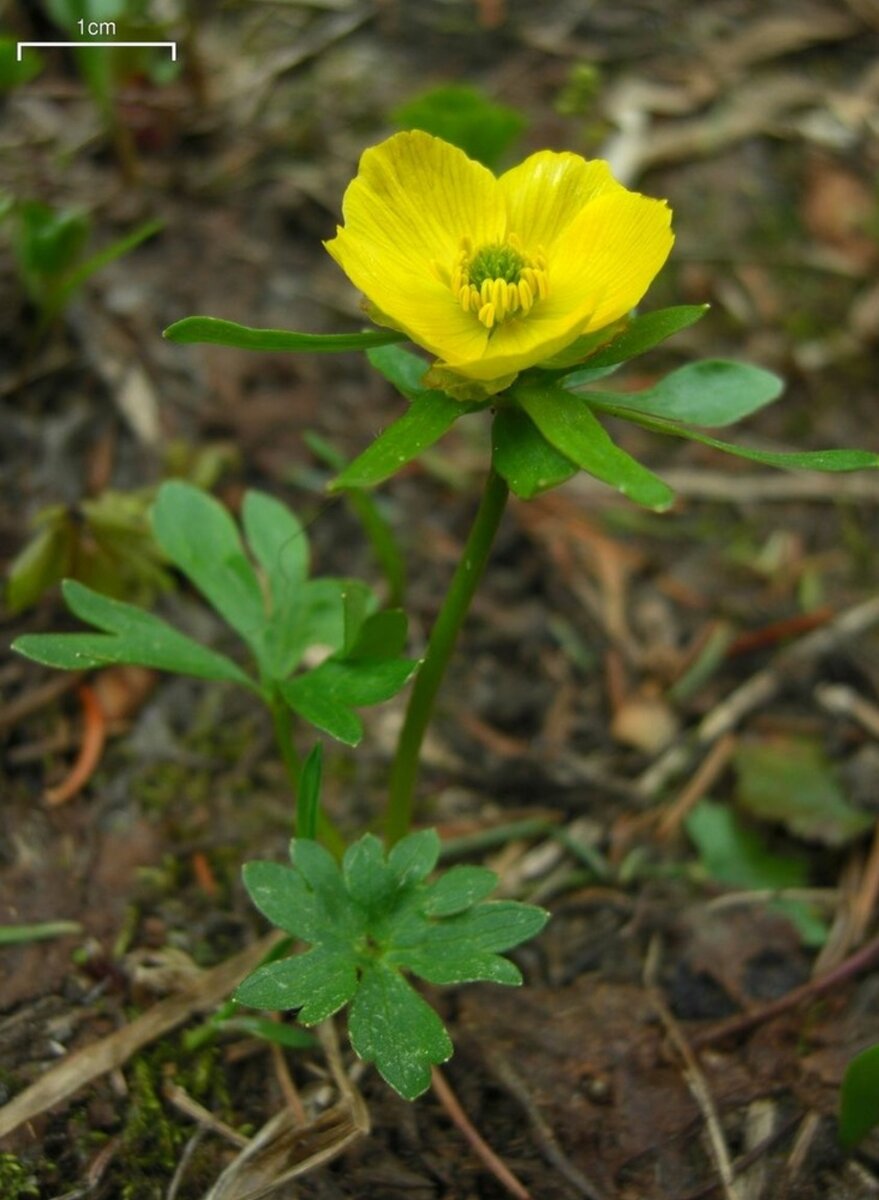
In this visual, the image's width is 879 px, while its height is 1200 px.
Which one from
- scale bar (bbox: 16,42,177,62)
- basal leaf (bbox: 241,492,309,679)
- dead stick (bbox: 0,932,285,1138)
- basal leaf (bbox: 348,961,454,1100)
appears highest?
scale bar (bbox: 16,42,177,62)

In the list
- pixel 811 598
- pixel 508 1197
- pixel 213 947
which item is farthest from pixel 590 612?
pixel 508 1197

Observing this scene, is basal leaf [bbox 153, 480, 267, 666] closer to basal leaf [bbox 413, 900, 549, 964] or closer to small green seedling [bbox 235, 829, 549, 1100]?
small green seedling [bbox 235, 829, 549, 1100]

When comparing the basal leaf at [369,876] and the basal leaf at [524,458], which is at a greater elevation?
the basal leaf at [524,458]

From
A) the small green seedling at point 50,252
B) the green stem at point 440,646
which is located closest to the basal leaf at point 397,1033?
the green stem at point 440,646

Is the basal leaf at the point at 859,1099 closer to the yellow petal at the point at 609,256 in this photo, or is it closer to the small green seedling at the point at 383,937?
the small green seedling at the point at 383,937

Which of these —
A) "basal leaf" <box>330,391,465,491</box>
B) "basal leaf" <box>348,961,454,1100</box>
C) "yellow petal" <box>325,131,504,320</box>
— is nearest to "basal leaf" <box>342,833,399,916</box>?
"basal leaf" <box>348,961,454,1100</box>

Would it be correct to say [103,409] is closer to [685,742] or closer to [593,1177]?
[685,742]

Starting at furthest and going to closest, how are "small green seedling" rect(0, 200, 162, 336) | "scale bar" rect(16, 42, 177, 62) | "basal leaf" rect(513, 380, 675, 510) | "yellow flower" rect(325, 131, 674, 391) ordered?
1. "scale bar" rect(16, 42, 177, 62)
2. "small green seedling" rect(0, 200, 162, 336)
3. "yellow flower" rect(325, 131, 674, 391)
4. "basal leaf" rect(513, 380, 675, 510)
